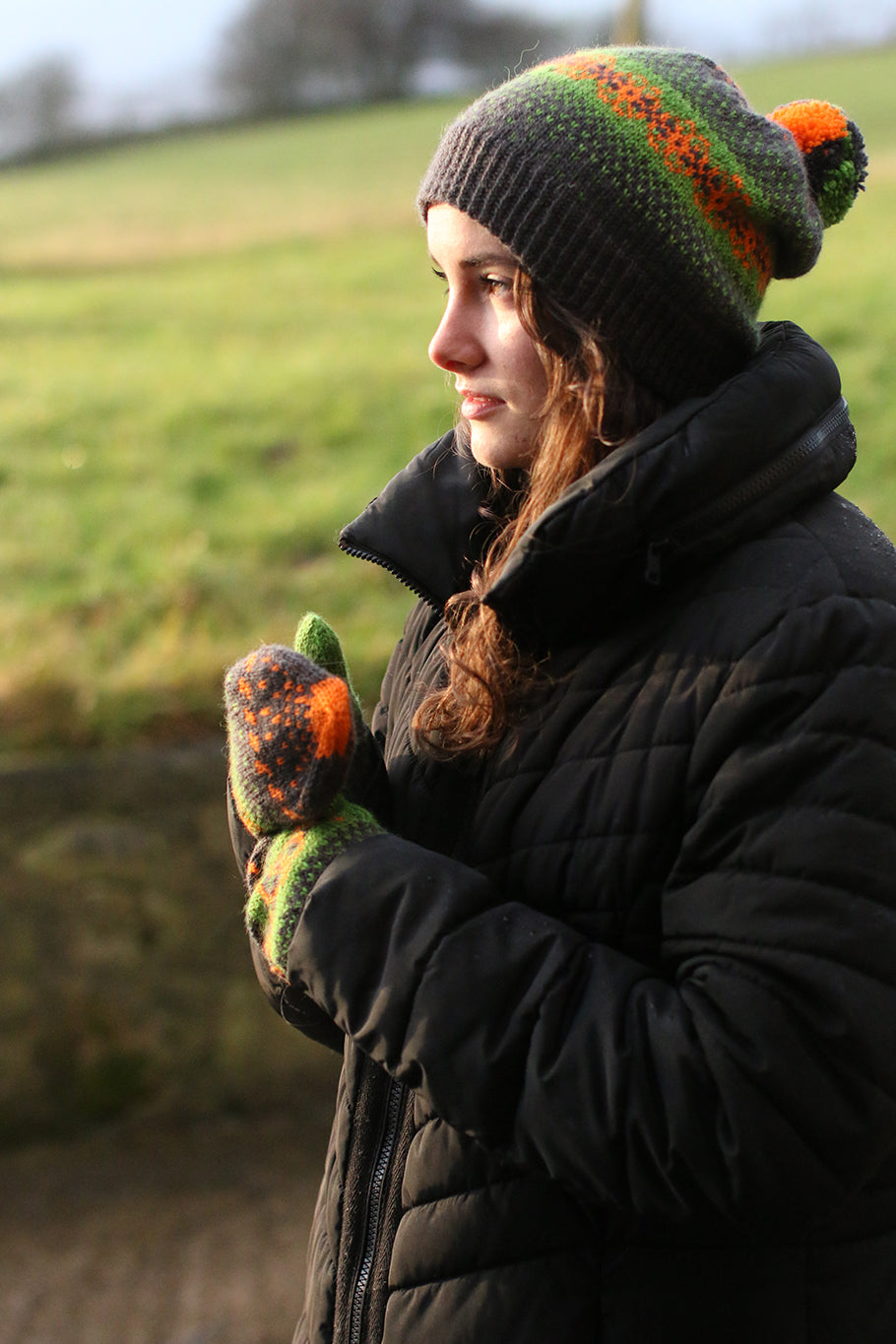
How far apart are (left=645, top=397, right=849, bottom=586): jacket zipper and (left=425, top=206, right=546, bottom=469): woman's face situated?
0.28 meters

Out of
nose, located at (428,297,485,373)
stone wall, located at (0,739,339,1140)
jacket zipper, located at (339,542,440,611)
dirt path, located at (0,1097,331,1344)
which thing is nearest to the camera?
nose, located at (428,297,485,373)

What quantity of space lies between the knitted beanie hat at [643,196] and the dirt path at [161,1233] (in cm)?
271

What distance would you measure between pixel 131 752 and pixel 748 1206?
8.98 ft

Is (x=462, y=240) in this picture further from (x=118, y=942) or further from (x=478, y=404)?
(x=118, y=942)

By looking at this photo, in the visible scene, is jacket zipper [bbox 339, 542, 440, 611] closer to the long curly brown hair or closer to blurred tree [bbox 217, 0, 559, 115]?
the long curly brown hair

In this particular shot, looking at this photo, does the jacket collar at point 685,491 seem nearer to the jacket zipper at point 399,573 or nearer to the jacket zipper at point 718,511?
the jacket zipper at point 718,511

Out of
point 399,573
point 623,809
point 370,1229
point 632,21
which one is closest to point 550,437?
point 399,573

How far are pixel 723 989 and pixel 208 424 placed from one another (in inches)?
195

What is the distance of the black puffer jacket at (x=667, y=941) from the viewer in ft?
3.91

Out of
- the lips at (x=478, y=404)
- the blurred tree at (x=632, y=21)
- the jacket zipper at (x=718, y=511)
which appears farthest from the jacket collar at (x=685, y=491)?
the blurred tree at (x=632, y=21)

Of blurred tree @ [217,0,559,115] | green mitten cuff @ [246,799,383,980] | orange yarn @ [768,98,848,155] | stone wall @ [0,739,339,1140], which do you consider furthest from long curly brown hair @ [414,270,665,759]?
blurred tree @ [217,0,559,115]

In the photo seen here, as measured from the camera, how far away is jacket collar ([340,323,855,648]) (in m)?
1.31

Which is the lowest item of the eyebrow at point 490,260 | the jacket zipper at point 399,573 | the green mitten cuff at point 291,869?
the green mitten cuff at point 291,869

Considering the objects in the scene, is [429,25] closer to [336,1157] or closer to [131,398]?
[131,398]
